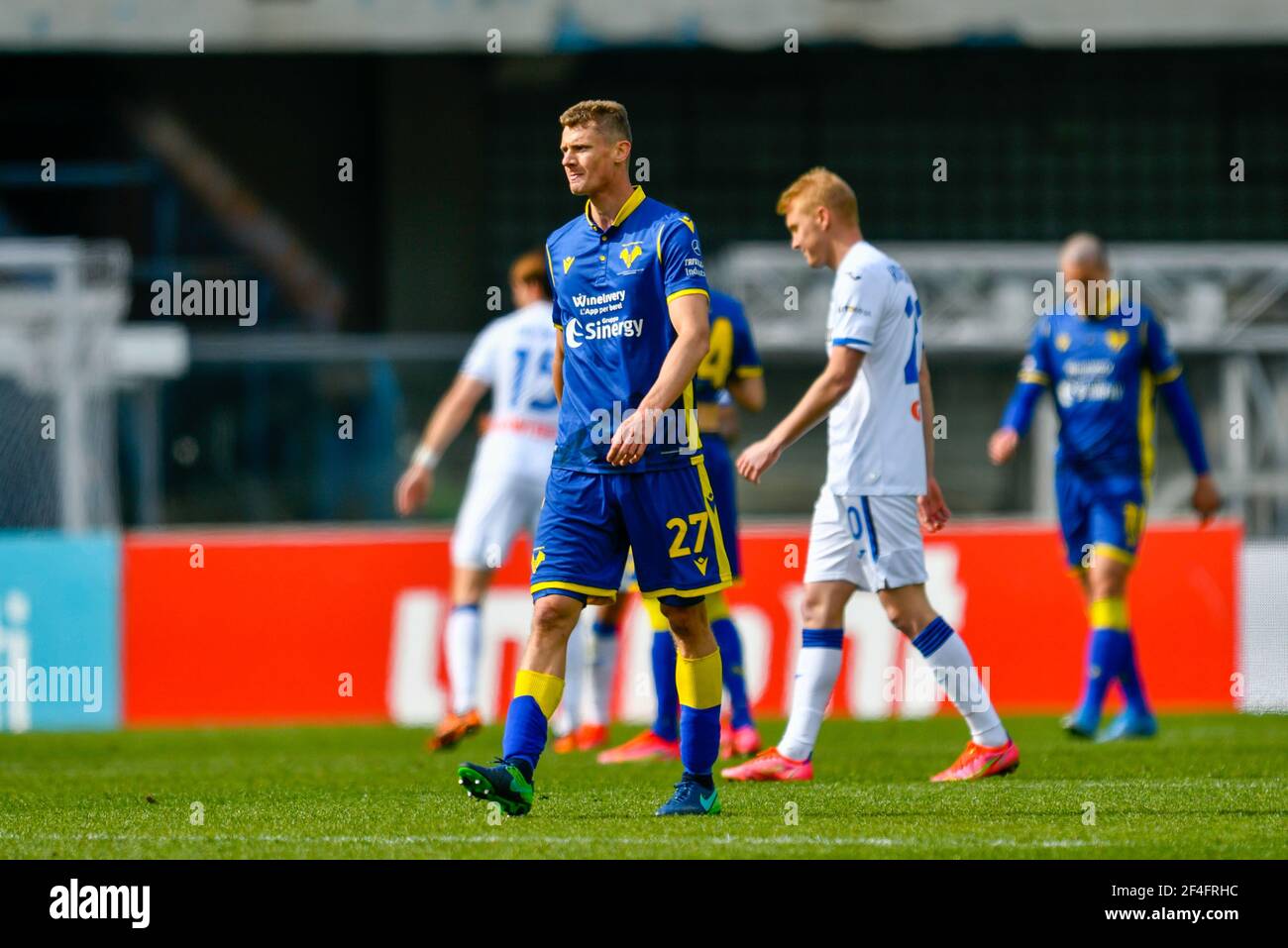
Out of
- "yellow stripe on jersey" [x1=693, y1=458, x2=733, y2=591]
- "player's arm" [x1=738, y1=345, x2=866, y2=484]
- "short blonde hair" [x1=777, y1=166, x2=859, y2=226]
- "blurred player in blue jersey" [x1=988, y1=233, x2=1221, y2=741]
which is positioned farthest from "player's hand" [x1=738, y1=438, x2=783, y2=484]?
"blurred player in blue jersey" [x1=988, y1=233, x2=1221, y2=741]

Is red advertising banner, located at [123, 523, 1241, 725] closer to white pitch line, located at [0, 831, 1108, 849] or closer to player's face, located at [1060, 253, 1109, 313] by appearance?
player's face, located at [1060, 253, 1109, 313]

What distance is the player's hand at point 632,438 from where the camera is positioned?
548 centimetres

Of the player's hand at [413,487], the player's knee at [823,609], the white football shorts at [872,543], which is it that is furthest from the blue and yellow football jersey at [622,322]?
the player's hand at [413,487]

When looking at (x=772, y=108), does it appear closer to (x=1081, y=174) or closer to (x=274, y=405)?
(x=1081, y=174)

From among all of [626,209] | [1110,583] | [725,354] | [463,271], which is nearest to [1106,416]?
[1110,583]

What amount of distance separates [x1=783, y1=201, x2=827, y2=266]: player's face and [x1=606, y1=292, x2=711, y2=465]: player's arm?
1.32 m

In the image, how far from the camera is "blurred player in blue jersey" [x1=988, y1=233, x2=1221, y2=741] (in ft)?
30.0

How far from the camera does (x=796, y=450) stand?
1980 cm

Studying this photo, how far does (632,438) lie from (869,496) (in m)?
1.49

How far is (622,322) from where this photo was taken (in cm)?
575

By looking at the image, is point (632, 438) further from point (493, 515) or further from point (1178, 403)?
point (1178, 403)

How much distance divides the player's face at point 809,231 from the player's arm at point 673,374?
51.9 inches

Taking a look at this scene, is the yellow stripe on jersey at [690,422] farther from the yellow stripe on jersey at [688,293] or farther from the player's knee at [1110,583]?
the player's knee at [1110,583]
